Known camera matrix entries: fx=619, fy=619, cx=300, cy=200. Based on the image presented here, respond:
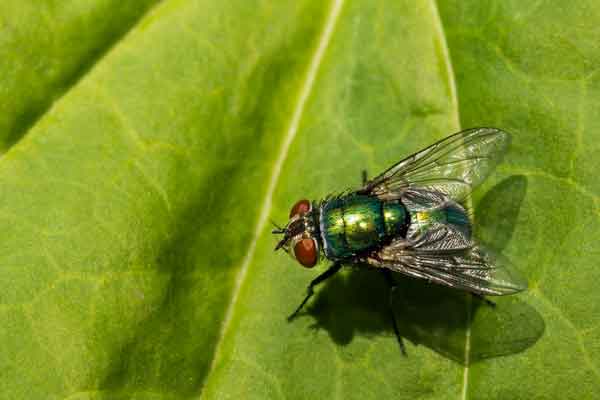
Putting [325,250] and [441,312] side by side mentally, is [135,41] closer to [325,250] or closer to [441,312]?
[325,250]

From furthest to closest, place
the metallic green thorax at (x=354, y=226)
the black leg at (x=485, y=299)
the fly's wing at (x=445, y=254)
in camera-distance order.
→ 1. the metallic green thorax at (x=354, y=226)
2. the black leg at (x=485, y=299)
3. the fly's wing at (x=445, y=254)

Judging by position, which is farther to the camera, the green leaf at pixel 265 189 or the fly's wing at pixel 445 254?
the fly's wing at pixel 445 254

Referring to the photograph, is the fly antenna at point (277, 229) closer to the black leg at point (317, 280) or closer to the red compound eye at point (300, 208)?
the red compound eye at point (300, 208)

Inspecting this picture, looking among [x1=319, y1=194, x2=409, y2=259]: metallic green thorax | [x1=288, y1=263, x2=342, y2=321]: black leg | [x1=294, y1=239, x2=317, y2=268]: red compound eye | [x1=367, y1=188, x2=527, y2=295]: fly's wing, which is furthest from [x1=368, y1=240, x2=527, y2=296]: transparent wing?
[x1=294, y1=239, x2=317, y2=268]: red compound eye

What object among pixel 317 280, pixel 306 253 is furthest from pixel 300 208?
pixel 317 280

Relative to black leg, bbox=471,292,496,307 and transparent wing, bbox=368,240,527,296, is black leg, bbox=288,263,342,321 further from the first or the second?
black leg, bbox=471,292,496,307

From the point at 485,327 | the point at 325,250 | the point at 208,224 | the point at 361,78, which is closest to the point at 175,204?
the point at 208,224

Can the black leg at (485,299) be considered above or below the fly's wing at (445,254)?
below

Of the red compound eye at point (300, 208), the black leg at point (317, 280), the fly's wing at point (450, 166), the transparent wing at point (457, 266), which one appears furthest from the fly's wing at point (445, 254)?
the red compound eye at point (300, 208)
